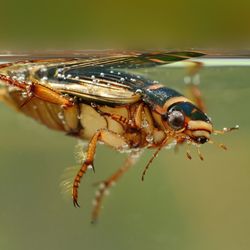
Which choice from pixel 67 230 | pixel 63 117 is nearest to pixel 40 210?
pixel 67 230

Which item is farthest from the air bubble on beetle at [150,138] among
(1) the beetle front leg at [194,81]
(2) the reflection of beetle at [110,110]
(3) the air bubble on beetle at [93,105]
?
(1) the beetle front leg at [194,81]

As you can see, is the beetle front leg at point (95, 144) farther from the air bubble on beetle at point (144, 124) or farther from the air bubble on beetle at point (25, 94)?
the air bubble on beetle at point (25, 94)

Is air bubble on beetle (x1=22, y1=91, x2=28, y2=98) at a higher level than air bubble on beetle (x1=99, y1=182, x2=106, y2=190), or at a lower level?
higher

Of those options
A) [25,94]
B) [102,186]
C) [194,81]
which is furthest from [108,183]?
[194,81]

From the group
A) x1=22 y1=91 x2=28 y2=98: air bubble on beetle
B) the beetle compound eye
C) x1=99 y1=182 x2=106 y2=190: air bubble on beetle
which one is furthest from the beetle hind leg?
x1=22 y1=91 x2=28 y2=98: air bubble on beetle

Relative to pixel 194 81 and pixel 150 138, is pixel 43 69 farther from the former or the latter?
pixel 194 81

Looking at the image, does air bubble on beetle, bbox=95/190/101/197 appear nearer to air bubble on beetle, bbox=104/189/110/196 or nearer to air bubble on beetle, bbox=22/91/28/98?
air bubble on beetle, bbox=104/189/110/196
